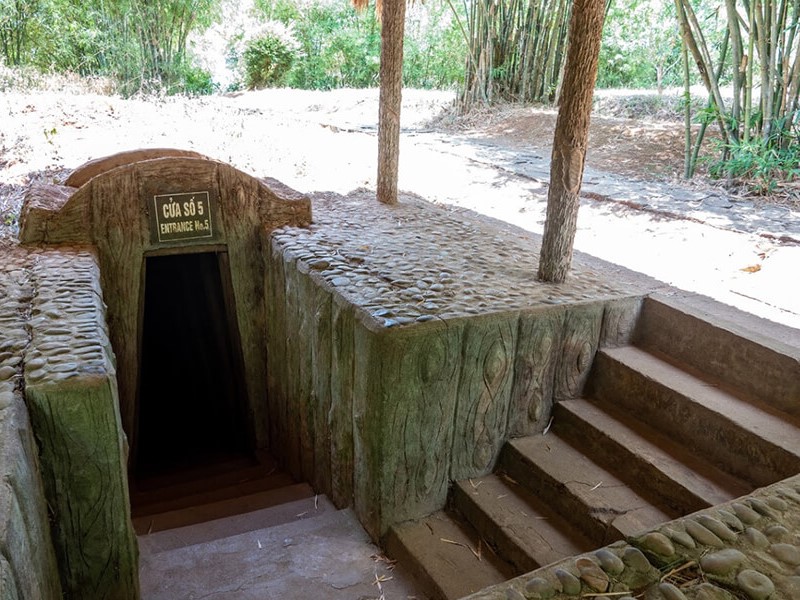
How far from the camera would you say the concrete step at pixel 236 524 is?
3.19m

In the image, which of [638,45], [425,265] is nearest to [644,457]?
[425,265]

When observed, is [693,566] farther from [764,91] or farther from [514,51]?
[514,51]

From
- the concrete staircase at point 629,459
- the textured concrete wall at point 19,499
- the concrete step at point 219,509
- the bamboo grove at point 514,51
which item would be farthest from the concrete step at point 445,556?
the bamboo grove at point 514,51

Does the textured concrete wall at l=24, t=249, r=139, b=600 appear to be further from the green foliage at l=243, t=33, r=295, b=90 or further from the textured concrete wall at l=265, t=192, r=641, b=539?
the green foliage at l=243, t=33, r=295, b=90

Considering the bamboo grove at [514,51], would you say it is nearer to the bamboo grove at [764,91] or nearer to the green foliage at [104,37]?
the bamboo grove at [764,91]

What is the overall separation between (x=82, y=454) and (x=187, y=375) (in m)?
3.72

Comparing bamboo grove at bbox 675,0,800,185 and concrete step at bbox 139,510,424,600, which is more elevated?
bamboo grove at bbox 675,0,800,185

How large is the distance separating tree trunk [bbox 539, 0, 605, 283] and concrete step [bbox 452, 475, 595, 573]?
1110 millimetres

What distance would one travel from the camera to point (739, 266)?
3.98m

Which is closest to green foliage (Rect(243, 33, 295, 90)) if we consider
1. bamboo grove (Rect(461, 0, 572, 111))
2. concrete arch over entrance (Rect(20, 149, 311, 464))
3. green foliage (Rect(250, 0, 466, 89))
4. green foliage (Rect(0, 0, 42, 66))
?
green foliage (Rect(250, 0, 466, 89))

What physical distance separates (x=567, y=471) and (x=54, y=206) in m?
3.13

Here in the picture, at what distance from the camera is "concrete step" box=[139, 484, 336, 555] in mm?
3189

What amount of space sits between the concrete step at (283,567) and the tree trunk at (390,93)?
2.77 meters

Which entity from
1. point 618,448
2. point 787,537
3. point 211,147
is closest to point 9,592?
point 787,537
